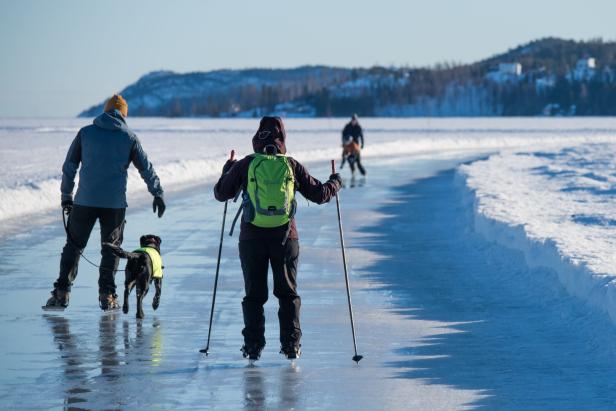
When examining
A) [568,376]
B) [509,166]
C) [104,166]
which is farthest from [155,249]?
[509,166]

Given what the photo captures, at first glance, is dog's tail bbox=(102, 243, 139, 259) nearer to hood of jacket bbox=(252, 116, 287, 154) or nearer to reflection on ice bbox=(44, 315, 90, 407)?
reflection on ice bbox=(44, 315, 90, 407)

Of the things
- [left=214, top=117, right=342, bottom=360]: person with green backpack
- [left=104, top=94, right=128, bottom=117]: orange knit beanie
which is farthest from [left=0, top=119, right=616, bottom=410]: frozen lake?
[left=104, top=94, right=128, bottom=117]: orange knit beanie

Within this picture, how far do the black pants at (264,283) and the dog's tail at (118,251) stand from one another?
189 cm

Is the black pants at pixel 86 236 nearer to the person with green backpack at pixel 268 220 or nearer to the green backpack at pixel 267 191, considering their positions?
the person with green backpack at pixel 268 220

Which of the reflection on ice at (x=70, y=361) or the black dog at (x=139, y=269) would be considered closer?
the reflection on ice at (x=70, y=361)

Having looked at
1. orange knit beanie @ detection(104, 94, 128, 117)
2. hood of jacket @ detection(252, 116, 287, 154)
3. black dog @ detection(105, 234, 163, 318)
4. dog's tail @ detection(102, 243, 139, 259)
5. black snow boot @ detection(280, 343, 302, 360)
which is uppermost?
orange knit beanie @ detection(104, 94, 128, 117)

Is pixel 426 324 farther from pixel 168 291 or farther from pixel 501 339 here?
pixel 168 291

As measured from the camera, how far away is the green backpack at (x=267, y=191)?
7719mm

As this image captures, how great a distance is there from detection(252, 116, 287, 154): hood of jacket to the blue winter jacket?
2.49 metres

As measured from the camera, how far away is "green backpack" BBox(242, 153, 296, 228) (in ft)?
25.3

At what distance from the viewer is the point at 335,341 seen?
28.9 feet

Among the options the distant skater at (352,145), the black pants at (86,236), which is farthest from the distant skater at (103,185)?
the distant skater at (352,145)

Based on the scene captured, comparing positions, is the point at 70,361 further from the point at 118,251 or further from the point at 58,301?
the point at 58,301

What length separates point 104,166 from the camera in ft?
33.3
